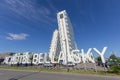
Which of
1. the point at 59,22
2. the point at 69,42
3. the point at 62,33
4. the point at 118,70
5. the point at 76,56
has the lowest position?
the point at 118,70

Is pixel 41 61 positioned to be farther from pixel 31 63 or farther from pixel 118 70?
pixel 118 70

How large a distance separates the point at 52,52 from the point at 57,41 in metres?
11.9

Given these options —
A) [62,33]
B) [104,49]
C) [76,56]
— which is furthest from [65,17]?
[104,49]

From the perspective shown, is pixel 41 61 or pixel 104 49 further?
pixel 41 61

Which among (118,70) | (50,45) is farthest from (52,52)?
(118,70)

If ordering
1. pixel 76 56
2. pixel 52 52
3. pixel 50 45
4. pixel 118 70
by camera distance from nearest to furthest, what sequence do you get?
pixel 118 70 → pixel 76 56 → pixel 52 52 → pixel 50 45

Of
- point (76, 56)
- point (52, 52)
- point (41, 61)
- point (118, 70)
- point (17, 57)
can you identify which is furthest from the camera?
point (52, 52)

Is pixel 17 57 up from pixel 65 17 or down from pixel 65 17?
down

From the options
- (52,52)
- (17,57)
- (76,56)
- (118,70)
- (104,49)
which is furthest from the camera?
(52,52)

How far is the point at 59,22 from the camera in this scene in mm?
83125

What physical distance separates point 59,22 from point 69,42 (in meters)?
13.9

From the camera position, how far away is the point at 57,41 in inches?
4892

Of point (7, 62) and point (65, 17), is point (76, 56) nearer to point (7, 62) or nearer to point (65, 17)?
point (65, 17)

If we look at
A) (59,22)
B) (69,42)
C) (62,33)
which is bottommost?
(69,42)
